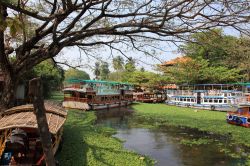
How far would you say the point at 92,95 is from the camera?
117ft

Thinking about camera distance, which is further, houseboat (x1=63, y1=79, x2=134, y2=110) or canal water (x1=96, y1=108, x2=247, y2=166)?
houseboat (x1=63, y1=79, x2=134, y2=110)

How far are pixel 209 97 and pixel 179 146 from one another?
20.6 m

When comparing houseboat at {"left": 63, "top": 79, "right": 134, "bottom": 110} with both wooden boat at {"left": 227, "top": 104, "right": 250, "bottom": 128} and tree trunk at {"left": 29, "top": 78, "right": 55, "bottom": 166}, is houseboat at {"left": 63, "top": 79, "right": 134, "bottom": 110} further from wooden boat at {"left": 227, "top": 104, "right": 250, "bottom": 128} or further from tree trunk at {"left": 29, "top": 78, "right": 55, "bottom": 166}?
tree trunk at {"left": 29, "top": 78, "right": 55, "bottom": 166}

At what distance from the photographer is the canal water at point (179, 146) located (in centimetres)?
1301

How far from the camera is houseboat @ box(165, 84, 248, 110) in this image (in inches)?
1298

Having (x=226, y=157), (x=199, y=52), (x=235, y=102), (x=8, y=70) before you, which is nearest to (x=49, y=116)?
(x=8, y=70)

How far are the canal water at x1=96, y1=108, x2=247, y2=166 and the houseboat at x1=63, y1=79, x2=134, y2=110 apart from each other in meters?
13.5

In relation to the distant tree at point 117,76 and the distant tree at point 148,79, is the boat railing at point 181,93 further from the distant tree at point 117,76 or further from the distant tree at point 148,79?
the distant tree at point 117,76

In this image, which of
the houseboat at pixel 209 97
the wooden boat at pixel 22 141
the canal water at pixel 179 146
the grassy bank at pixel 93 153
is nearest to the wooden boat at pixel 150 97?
the houseboat at pixel 209 97

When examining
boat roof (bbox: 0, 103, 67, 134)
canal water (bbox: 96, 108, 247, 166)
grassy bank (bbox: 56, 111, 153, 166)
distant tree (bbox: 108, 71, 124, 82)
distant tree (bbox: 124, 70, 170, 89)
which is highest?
distant tree (bbox: 108, 71, 124, 82)

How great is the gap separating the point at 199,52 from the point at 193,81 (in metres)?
4.72

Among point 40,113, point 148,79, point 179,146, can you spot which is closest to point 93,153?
point 179,146

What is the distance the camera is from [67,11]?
11227mm

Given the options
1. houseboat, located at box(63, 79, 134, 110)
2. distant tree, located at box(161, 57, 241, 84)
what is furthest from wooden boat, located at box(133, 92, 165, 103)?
houseboat, located at box(63, 79, 134, 110)
